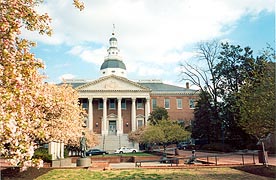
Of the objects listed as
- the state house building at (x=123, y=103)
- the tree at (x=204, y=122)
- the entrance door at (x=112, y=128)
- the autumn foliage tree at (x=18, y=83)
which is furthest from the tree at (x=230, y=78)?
the autumn foliage tree at (x=18, y=83)

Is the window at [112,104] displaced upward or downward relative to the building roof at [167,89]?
downward

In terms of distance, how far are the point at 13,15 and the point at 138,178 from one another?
897 cm

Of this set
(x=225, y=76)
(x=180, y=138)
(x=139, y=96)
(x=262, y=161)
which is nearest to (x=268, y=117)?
(x=262, y=161)

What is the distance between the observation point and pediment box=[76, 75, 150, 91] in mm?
59031

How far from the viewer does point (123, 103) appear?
62219mm

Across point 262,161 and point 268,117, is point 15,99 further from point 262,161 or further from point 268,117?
point 262,161

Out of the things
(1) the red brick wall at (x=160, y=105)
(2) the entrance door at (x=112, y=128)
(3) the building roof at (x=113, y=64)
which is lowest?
(2) the entrance door at (x=112, y=128)

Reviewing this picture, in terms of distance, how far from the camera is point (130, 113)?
61.3 m

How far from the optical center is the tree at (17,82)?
5.00m

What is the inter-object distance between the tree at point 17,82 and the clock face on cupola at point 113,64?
213 feet

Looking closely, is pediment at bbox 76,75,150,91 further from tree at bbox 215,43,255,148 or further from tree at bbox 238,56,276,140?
tree at bbox 238,56,276,140

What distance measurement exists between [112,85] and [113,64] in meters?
15.2

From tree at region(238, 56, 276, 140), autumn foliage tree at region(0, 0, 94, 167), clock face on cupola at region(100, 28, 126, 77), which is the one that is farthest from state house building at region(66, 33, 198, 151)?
autumn foliage tree at region(0, 0, 94, 167)

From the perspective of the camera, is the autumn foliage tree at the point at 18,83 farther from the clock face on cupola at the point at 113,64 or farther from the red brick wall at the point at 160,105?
the clock face on cupola at the point at 113,64
